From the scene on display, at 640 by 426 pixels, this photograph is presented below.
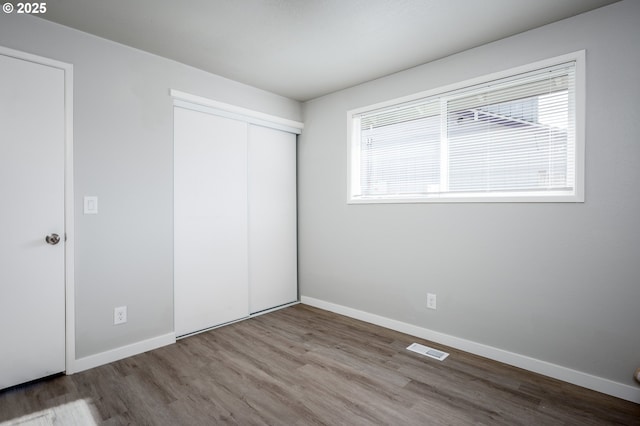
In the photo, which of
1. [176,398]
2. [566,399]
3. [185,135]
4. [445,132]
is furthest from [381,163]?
[176,398]

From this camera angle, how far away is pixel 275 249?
153 inches

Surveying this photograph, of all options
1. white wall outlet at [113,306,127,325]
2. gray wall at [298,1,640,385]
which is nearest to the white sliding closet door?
gray wall at [298,1,640,385]

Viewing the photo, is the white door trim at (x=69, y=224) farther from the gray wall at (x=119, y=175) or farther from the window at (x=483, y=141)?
the window at (x=483, y=141)

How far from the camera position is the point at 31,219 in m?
2.23

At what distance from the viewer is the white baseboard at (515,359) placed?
209cm

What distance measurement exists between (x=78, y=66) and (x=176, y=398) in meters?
2.41

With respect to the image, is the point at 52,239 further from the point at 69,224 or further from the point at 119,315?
the point at 119,315

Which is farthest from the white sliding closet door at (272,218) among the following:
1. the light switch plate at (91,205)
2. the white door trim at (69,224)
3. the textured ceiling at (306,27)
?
the white door trim at (69,224)

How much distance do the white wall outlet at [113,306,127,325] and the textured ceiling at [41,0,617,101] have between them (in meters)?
2.08

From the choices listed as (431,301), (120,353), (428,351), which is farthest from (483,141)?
(120,353)

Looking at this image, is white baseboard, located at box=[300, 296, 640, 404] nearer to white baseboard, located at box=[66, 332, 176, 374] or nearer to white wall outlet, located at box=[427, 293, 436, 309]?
white wall outlet, located at box=[427, 293, 436, 309]

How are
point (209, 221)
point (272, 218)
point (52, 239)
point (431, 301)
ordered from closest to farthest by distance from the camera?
point (52, 239) → point (431, 301) → point (209, 221) → point (272, 218)

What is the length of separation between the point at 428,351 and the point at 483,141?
5.81ft

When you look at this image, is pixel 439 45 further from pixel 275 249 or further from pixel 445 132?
pixel 275 249
